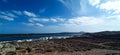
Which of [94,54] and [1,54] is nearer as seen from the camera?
[1,54]

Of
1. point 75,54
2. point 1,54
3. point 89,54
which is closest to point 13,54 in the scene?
point 1,54

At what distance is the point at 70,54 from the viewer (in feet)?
72.2

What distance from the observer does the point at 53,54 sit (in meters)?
21.9

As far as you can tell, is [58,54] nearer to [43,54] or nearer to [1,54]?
[43,54]

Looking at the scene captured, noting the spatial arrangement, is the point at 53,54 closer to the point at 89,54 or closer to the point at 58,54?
the point at 58,54

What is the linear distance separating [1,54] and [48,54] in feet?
21.6

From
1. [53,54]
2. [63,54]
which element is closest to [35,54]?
[53,54]

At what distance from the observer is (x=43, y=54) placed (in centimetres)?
2156

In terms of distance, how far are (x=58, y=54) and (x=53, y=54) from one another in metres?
0.70

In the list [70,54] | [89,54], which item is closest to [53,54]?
[70,54]

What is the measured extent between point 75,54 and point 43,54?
178 inches

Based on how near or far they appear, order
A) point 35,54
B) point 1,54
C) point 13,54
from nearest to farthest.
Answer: point 1,54
point 13,54
point 35,54

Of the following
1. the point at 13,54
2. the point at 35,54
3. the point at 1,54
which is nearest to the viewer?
the point at 1,54

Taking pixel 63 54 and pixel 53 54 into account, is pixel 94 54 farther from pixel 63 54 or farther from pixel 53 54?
pixel 53 54
